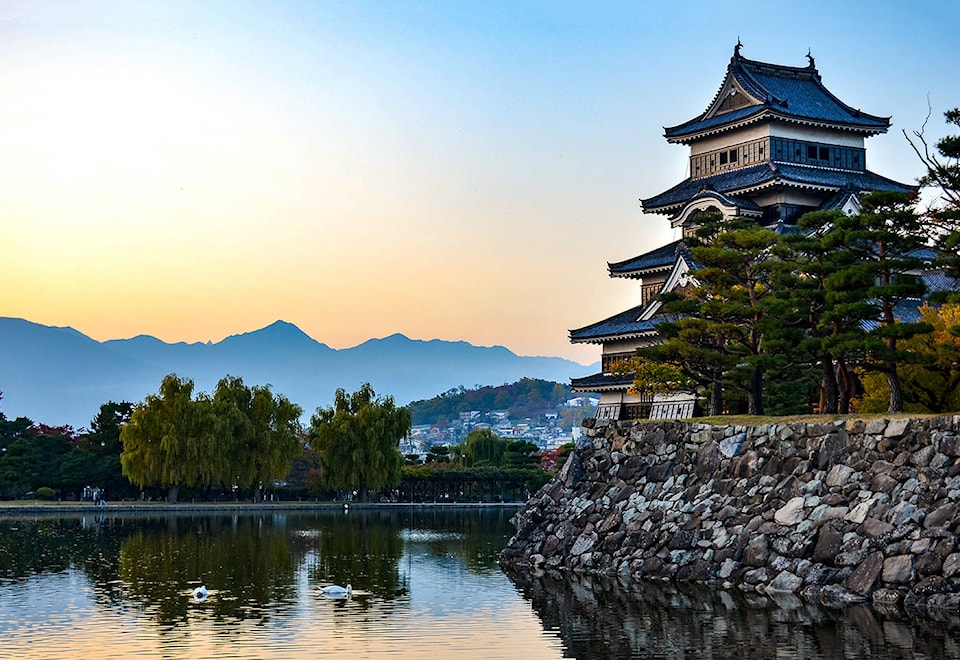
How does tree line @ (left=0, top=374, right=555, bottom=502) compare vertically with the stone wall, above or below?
above

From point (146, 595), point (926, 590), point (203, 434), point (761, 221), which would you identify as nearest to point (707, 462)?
point (926, 590)

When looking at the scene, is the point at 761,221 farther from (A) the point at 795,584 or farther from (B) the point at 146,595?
(B) the point at 146,595

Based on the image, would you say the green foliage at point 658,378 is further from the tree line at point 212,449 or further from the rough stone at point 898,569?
the tree line at point 212,449

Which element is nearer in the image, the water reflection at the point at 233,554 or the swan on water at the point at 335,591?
the swan on water at the point at 335,591

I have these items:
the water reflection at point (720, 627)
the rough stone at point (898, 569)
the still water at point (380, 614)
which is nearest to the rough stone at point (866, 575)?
the rough stone at point (898, 569)

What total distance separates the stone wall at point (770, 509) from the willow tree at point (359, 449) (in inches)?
1353

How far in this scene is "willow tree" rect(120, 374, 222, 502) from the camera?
62.8m

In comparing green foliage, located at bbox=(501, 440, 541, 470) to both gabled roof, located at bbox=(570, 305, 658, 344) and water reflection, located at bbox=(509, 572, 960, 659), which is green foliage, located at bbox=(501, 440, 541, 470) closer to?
gabled roof, located at bbox=(570, 305, 658, 344)

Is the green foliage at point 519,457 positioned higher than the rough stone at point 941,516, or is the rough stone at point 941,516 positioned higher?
the green foliage at point 519,457

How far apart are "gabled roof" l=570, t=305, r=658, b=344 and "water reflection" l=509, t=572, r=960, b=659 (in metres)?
20.6

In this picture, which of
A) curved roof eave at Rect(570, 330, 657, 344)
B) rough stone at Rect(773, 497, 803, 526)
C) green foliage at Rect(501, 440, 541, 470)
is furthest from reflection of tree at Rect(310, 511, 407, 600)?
green foliage at Rect(501, 440, 541, 470)

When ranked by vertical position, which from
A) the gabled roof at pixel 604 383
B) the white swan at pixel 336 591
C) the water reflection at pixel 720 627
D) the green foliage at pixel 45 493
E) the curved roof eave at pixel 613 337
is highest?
the curved roof eave at pixel 613 337

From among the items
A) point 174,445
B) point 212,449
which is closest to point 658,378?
point 212,449

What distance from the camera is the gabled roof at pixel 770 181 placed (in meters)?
44.7
